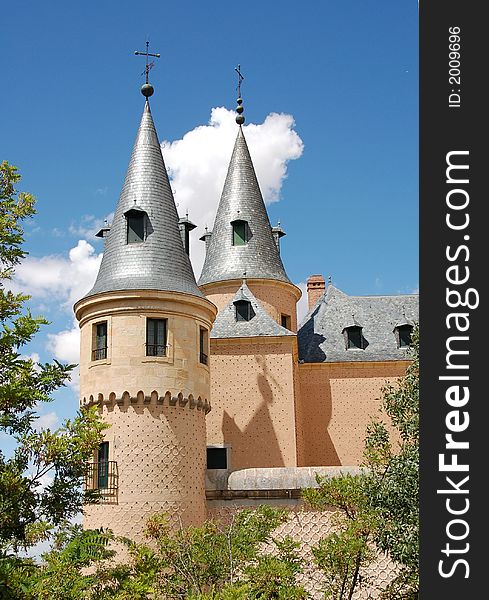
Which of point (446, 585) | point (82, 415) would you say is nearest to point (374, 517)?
point (82, 415)

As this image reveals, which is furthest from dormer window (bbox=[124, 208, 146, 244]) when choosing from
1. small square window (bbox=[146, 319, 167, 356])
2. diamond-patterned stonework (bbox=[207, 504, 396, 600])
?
diamond-patterned stonework (bbox=[207, 504, 396, 600])

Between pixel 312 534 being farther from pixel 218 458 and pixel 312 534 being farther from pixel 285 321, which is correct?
pixel 285 321

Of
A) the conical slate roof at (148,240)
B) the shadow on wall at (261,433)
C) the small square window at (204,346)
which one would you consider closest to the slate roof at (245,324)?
the shadow on wall at (261,433)

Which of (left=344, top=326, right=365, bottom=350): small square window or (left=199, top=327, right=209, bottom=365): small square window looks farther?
(left=344, top=326, right=365, bottom=350): small square window

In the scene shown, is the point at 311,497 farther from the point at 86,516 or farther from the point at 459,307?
the point at 459,307

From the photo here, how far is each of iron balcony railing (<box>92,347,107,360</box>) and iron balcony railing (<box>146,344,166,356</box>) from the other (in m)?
1.12

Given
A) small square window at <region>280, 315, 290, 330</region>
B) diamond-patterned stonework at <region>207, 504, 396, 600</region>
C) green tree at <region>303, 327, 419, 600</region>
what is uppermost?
small square window at <region>280, 315, 290, 330</region>

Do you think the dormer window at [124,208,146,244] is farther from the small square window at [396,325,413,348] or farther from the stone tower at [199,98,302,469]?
the small square window at [396,325,413,348]

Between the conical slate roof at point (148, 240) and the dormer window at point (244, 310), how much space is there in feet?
16.5

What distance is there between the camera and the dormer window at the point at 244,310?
2559 centimetres

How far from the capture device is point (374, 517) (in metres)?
13.8

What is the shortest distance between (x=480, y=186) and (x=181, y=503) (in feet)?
47.3

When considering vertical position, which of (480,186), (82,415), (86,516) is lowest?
(86,516)

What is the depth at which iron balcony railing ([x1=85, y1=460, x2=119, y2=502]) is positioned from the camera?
1823 cm
